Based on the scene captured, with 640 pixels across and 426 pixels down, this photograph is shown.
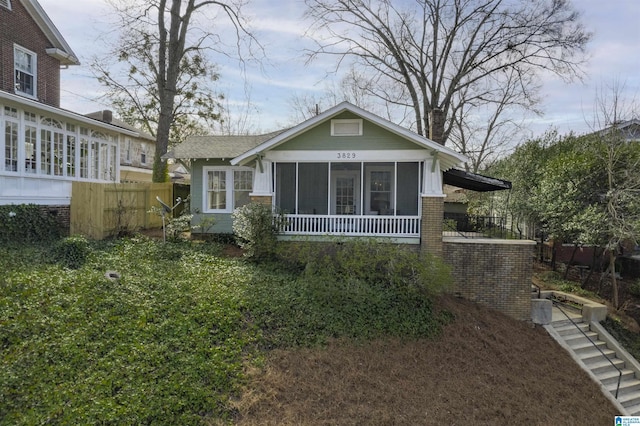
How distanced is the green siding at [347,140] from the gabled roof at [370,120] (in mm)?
208

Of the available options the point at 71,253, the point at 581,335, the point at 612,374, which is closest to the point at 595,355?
the point at 612,374

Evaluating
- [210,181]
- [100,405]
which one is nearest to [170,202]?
[210,181]

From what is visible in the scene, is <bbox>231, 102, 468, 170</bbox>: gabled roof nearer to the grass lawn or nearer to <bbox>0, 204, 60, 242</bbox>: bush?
the grass lawn

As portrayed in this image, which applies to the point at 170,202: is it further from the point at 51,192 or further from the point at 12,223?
the point at 12,223

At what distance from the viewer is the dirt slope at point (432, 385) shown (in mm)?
6395

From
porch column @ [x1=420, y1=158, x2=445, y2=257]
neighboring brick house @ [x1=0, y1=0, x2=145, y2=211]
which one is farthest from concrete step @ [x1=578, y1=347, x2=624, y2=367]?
neighboring brick house @ [x1=0, y1=0, x2=145, y2=211]

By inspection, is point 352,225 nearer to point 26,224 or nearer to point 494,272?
point 494,272

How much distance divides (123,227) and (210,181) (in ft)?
11.5

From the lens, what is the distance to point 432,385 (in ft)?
25.1

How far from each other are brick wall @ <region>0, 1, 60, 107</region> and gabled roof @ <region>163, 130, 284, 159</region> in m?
6.44

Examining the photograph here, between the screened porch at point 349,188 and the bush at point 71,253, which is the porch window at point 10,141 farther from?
the screened porch at point 349,188

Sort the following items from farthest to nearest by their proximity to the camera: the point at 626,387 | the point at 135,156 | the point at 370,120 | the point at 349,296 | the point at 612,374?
the point at 135,156
the point at 370,120
the point at 612,374
the point at 626,387
the point at 349,296

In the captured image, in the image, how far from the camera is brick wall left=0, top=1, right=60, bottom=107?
1461cm

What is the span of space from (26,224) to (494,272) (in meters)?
14.3
